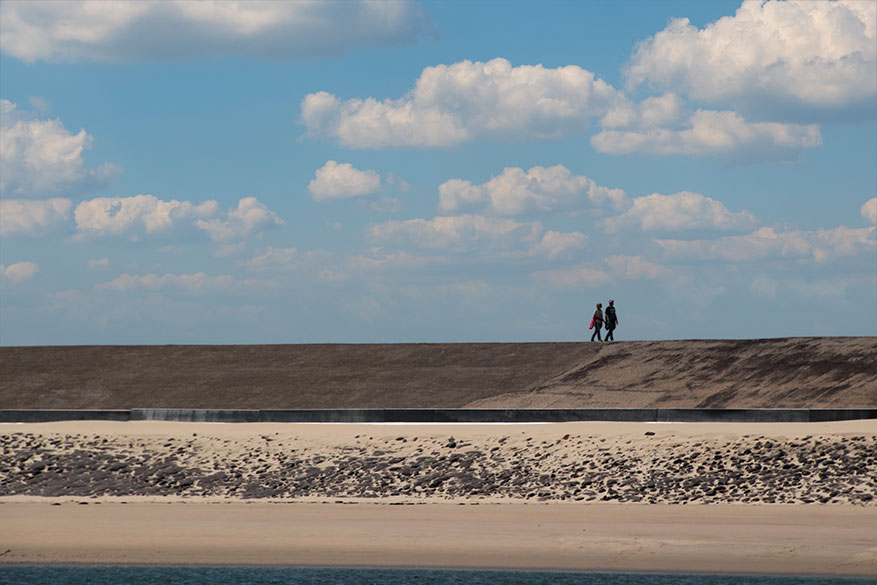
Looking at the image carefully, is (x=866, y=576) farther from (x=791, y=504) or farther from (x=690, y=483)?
(x=690, y=483)

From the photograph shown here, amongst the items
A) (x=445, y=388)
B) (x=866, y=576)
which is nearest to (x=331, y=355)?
(x=445, y=388)

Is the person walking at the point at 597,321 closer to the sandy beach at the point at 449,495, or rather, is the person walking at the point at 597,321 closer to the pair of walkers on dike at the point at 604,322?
the pair of walkers on dike at the point at 604,322

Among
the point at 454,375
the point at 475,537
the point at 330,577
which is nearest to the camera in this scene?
the point at 330,577

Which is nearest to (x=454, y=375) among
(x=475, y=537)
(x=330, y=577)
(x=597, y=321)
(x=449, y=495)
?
(x=597, y=321)

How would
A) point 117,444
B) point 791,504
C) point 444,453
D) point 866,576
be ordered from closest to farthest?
1. point 866,576
2. point 791,504
3. point 444,453
4. point 117,444

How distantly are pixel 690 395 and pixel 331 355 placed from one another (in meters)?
14.6

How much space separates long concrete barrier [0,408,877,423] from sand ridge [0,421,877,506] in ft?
2.46

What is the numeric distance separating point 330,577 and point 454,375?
2159 cm

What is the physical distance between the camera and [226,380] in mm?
40188

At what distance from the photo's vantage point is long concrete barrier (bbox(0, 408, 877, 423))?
26844mm

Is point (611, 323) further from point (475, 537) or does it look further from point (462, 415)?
point (475, 537)

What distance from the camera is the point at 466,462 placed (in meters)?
25.5

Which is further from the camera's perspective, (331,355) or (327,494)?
(331,355)

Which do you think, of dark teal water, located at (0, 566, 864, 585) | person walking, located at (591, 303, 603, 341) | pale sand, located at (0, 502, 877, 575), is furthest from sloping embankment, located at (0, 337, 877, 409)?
dark teal water, located at (0, 566, 864, 585)
